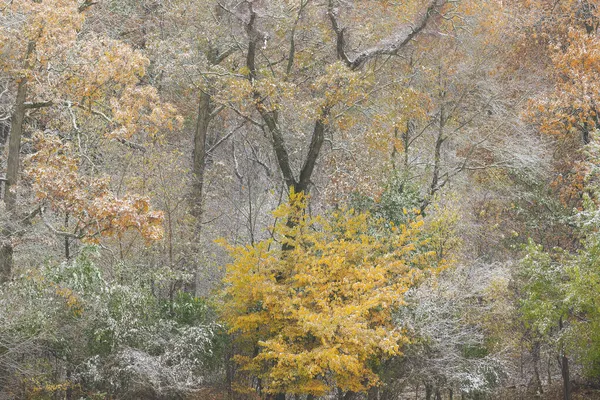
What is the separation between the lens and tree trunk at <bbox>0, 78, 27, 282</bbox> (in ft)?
41.4

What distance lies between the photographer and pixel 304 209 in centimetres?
1653

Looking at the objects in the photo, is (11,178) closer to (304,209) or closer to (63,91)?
(63,91)

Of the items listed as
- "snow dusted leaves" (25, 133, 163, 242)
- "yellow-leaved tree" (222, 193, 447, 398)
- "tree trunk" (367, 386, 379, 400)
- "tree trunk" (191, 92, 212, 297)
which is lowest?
"tree trunk" (367, 386, 379, 400)

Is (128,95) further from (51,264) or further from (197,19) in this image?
(197,19)

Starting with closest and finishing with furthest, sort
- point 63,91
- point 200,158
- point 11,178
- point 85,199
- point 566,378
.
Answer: point 85,199 < point 63,91 < point 11,178 < point 566,378 < point 200,158

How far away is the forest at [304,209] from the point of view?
12391 mm

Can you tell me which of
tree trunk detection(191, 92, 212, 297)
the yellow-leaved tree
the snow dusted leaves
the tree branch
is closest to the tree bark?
Answer: tree trunk detection(191, 92, 212, 297)

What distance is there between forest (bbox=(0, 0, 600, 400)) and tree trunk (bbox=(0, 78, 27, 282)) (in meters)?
0.04

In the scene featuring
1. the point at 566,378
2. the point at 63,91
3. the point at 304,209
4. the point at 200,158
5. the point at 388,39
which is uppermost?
the point at 388,39

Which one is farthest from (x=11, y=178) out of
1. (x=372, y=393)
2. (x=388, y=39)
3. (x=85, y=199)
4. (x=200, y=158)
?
(x=388, y=39)

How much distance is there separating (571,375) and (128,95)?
13.7 m

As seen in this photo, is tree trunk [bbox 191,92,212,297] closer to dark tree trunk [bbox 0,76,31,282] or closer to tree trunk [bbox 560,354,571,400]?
dark tree trunk [bbox 0,76,31,282]

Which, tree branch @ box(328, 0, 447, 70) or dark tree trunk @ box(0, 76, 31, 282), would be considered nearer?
dark tree trunk @ box(0, 76, 31, 282)

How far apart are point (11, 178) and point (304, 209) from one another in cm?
643
